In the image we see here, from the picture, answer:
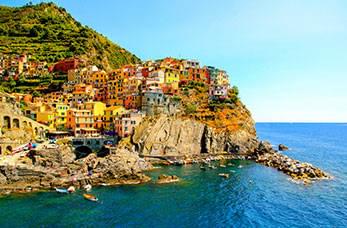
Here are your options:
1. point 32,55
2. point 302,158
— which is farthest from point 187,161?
point 32,55

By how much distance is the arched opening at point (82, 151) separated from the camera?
7256cm

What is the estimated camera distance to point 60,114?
8438cm

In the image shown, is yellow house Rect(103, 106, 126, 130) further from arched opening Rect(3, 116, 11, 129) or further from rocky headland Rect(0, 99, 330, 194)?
arched opening Rect(3, 116, 11, 129)

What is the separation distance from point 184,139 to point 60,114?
120ft

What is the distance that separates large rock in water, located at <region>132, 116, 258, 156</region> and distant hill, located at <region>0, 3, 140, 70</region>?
6113 centimetres

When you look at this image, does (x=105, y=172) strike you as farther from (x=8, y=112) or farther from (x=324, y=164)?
(x=324, y=164)

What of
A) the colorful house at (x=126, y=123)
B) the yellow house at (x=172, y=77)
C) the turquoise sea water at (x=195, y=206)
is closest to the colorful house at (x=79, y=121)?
the colorful house at (x=126, y=123)

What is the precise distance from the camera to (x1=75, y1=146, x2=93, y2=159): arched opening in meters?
72.6

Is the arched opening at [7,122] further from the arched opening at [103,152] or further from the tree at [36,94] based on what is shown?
the tree at [36,94]

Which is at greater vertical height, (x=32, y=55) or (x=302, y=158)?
(x=32, y=55)

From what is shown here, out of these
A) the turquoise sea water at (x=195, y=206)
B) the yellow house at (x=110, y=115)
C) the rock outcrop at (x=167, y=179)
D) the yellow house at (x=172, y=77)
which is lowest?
the turquoise sea water at (x=195, y=206)

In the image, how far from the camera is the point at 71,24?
16438 cm

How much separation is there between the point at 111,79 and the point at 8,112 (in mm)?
40203

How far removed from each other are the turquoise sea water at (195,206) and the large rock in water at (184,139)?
→ 1992cm
